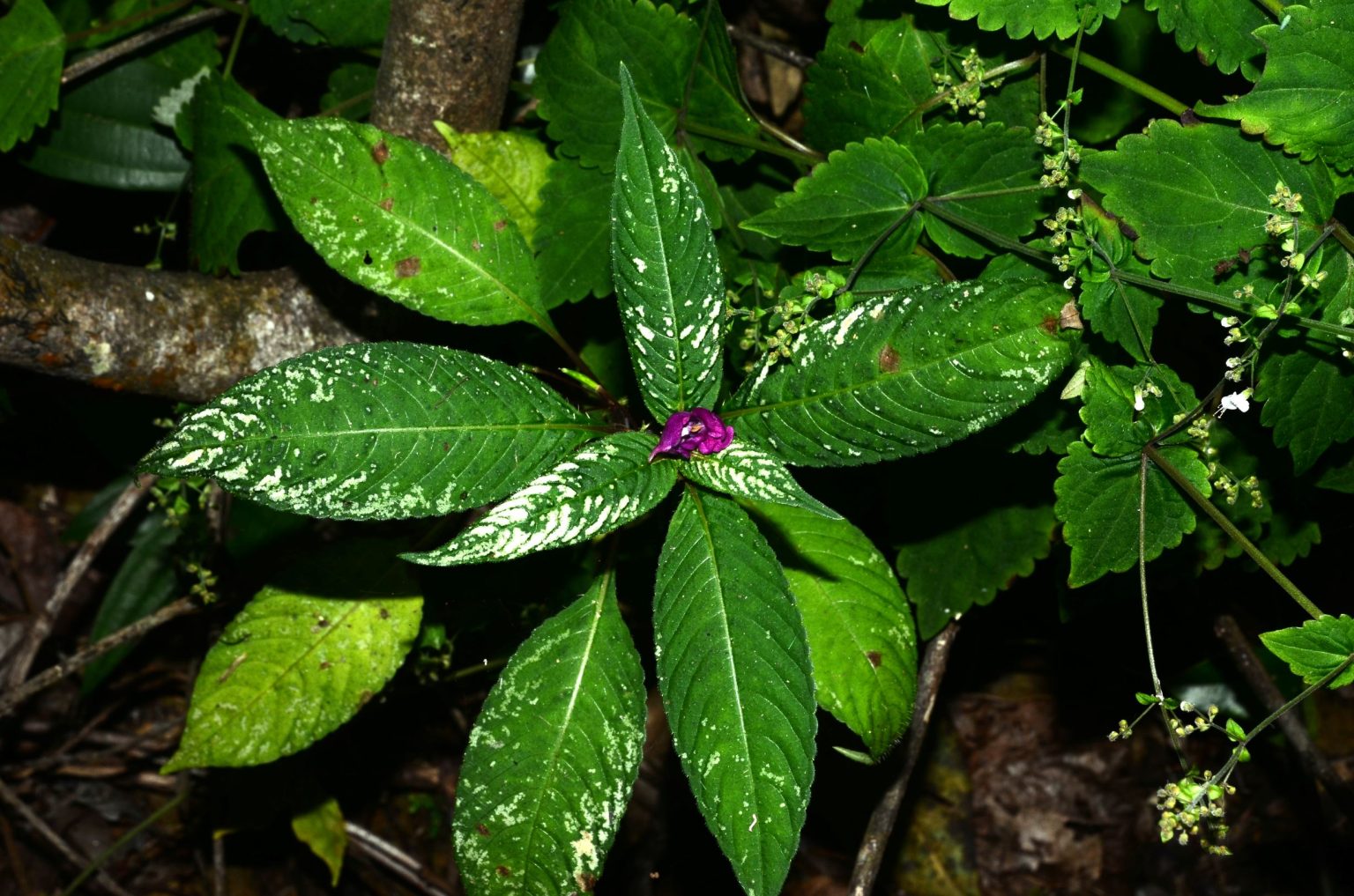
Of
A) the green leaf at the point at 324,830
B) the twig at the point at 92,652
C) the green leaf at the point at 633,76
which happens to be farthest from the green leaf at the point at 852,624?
the green leaf at the point at 324,830

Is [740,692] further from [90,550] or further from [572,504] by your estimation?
[90,550]

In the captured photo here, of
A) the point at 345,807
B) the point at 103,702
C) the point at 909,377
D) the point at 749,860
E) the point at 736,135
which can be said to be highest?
the point at 736,135

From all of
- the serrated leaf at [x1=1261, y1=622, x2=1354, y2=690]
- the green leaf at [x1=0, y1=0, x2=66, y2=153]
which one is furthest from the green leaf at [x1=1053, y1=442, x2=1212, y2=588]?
the green leaf at [x1=0, y1=0, x2=66, y2=153]

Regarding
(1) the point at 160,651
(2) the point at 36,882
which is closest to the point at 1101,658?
(1) the point at 160,651

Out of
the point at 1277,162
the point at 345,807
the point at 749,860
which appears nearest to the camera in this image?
the point at 749,860

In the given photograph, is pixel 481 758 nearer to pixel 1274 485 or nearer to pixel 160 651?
pixel 1274 485

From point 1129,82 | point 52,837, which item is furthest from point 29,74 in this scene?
point 1129,82

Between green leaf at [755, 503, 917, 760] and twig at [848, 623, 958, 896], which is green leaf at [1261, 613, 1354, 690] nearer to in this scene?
green leaf at [755, 503, 917, 760]

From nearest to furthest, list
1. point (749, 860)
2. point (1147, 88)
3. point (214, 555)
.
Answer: point (749, 860) < point (1147, 88) < point (214, 555)
